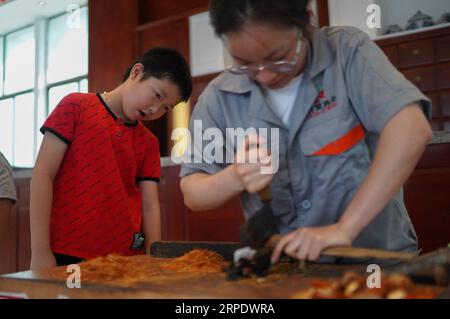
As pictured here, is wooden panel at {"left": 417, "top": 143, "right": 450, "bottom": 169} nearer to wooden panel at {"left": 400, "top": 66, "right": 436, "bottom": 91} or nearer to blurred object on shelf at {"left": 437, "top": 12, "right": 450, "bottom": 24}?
wooden panel at {"left": 400, "top": 66, "right": 436, "bottom": 91}

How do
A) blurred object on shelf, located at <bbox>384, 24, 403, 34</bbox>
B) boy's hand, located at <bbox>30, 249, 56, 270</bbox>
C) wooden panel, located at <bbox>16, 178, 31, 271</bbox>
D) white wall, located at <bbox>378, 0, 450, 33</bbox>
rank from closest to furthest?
boy's hand, located at <bbox>30, 249, 56, 270</bbox>
blurred object on shelf, located at <bbox>384, 24, 403, 34</bbox>
white wall, located at <bbox>378, 0, 450, 33</bbox>
wooden panel, located at <bbox>16, 178, 31, 271</bbox>

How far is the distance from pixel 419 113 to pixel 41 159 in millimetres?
1134

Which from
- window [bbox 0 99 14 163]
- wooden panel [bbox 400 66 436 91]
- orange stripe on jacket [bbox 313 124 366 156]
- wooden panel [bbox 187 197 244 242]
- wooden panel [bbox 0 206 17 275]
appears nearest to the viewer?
orange stripe on jacket [bbox 313 124 366 156]

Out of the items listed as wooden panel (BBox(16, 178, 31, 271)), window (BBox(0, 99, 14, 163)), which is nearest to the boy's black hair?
wooden panel (BBox(16, 178, 31, 271))

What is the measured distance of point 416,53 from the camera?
10.6ft

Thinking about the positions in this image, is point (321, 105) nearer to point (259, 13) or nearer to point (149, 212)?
point (259, 13)

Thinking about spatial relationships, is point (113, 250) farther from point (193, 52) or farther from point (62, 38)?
point (62, 38)

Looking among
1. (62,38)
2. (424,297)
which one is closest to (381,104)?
(424,297)

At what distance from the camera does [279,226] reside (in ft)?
3.62

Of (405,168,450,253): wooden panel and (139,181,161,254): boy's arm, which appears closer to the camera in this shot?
(139,181,161,254): boy's arm

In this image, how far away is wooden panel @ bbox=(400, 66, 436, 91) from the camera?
10.6 feet

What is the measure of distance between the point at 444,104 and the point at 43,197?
2.85 m

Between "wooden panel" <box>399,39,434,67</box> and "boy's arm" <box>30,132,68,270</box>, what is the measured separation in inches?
106

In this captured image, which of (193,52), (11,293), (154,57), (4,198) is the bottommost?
(11,293)
